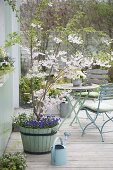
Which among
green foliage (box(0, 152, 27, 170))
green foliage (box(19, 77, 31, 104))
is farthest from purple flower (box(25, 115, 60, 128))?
green foliage (box(19, 77, 31, 104))

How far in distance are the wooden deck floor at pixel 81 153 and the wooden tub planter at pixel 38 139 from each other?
0.26 feet

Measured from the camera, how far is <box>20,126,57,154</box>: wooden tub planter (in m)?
4.52

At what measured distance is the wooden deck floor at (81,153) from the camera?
13.7 feet

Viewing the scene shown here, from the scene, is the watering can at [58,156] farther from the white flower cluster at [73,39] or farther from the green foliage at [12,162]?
the white flower cluster at [73,39]

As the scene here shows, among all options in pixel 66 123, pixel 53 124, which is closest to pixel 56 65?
pixel 53 124

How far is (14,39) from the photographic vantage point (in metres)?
4.07

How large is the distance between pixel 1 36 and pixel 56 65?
0.74m

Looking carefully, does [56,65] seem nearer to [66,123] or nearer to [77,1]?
[66,123]

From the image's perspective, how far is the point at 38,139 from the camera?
14.9 ft

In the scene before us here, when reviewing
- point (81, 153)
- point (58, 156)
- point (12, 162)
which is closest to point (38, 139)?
point (58, 156)

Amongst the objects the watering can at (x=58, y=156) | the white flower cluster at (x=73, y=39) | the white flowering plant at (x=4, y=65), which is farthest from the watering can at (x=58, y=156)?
the white flower cluster at (x=73, y=39)

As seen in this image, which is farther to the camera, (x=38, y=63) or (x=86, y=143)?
(x=86, y=143)

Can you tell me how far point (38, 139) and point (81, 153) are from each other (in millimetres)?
570

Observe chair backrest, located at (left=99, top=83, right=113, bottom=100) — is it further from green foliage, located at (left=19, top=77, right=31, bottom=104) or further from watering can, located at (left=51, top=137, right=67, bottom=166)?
green foliage, located at (left=19, top=77, right=31, bottom=104)
